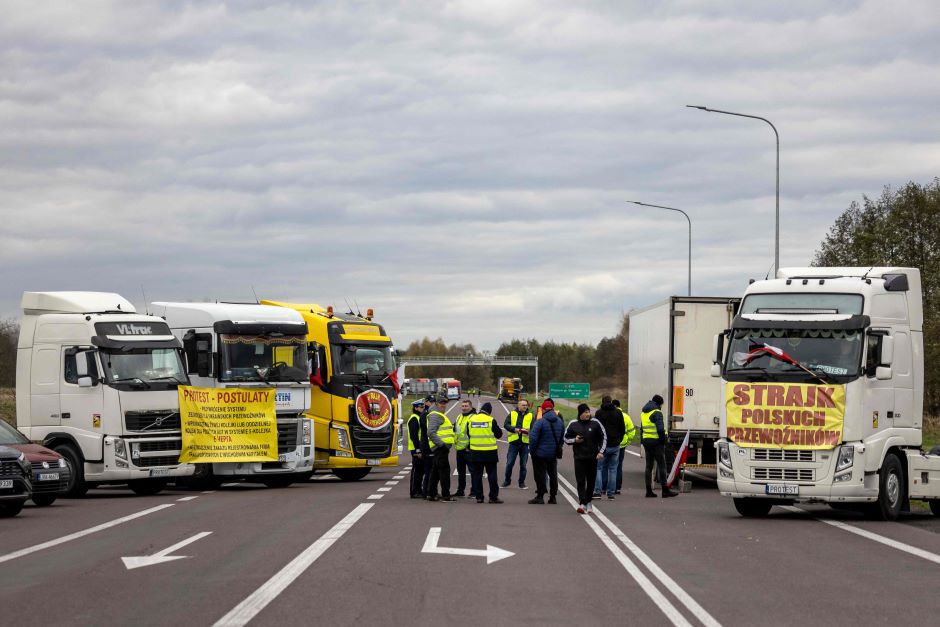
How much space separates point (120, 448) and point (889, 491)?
44.8 ft

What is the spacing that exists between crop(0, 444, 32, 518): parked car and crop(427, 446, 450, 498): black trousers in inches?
271

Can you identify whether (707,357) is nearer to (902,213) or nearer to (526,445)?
(526,445)

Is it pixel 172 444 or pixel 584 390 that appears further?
pixel 584 390

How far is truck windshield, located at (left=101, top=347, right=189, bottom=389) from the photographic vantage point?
81.9 feet

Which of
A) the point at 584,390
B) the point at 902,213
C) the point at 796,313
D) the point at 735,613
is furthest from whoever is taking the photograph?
the point at 584,390

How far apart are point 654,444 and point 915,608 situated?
554 inches

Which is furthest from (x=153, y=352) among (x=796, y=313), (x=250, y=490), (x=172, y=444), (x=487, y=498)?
(x=796, y=313)

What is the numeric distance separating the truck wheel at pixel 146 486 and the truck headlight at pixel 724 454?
11.8 m

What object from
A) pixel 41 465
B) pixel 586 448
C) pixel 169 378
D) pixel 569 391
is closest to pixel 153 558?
pixel 41 465

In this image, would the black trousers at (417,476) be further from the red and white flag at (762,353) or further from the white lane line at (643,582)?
the red and white flag at (762,353)

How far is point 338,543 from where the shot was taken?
15.6 metres

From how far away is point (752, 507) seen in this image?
2112cm

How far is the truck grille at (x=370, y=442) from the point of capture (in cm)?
2975

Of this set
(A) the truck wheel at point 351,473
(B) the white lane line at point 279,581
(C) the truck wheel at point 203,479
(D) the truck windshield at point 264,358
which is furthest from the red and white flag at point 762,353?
(A) the truck wheel at point 351,473
